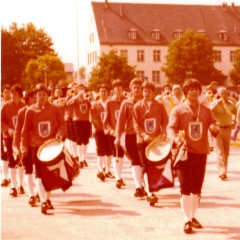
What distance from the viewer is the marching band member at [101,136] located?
14406 mm

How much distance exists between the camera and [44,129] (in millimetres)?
10078

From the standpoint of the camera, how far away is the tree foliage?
62.3 m

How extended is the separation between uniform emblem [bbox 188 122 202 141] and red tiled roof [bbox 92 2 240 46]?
292 feet

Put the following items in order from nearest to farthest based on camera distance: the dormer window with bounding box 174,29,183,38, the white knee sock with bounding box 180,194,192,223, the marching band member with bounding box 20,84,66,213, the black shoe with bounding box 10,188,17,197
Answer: the white knee sock with bounding box 180,194,192,223 < the marching band member with bounding box 20,84,66,213 < the black shoe with bounding box 10,188,17,197 < the dormer window with bounding box 174,29,183,38

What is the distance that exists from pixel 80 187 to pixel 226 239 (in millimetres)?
5461

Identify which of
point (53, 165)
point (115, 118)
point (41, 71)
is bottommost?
point (53, 165)

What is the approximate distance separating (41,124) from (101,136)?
470cm

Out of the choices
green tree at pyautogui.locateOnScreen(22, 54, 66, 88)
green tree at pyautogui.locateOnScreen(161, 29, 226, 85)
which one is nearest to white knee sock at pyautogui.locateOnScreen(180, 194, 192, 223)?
green tree at pyautogui.locateOnScreen(22, 54, 66, 88)

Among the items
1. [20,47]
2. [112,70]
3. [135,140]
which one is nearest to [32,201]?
[135,140]

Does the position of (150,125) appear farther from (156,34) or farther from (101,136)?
(156,34)

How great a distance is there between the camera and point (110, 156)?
1459cm

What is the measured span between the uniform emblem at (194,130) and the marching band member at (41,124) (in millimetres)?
2205

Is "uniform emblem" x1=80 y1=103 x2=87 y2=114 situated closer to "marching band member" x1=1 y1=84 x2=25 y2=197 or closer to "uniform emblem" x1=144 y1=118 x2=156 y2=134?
"marching band member" x1=1 y1=84 x2=25 y2=197

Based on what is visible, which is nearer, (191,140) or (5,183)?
(191,140)
